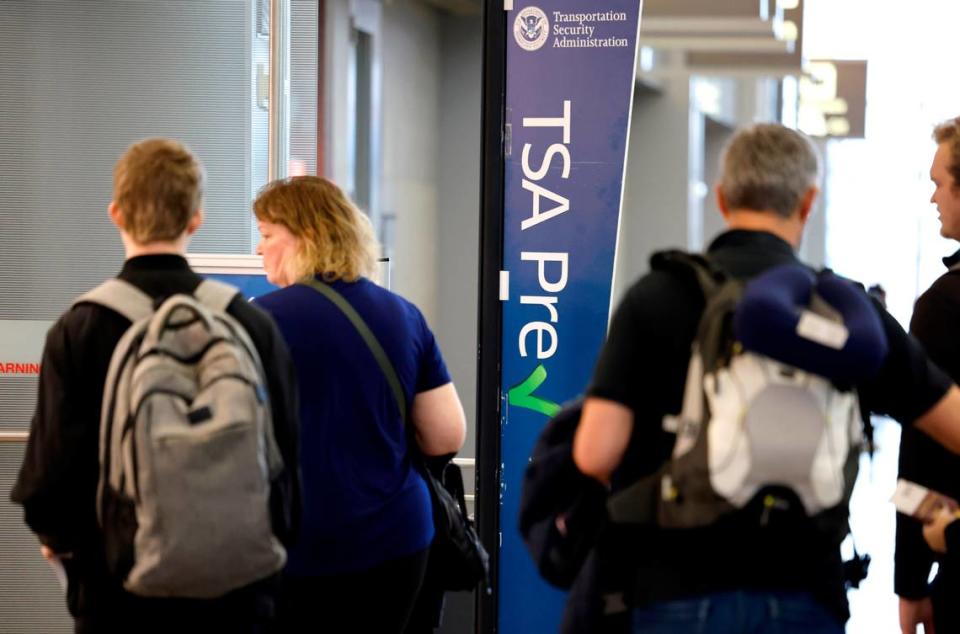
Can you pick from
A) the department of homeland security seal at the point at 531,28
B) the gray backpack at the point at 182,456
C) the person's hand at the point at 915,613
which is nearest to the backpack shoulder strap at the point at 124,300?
the gray backpack at the point at 182,456

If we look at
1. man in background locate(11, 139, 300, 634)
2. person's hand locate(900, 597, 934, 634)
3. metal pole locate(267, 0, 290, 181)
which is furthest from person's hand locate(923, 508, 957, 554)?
metal pole locate(267, 0, 290, 181)

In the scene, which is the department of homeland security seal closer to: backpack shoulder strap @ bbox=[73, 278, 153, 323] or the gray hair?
the gray hair

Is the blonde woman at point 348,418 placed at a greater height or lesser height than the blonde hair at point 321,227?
lesser

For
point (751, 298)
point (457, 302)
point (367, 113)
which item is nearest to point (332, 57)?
point (367, 113)

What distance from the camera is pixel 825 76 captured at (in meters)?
7.42

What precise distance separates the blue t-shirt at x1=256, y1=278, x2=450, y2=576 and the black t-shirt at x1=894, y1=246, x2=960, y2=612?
1.04 m

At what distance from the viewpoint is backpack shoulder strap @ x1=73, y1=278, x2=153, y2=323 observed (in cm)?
240

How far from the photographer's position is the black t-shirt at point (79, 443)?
2.35 metres

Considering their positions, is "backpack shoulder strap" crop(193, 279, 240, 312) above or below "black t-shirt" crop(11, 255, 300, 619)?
above

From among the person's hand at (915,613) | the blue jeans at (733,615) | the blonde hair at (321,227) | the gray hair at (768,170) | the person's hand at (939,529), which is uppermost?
the gray hair at (768,170)

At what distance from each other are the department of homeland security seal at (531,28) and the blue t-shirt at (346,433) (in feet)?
5.74

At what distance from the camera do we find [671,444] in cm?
224

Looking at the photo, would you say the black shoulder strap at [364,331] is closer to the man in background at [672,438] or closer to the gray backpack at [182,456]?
the gray backpack at [182,456]

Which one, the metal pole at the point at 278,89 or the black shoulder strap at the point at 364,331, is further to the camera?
the metal pole at the point at 278,89
